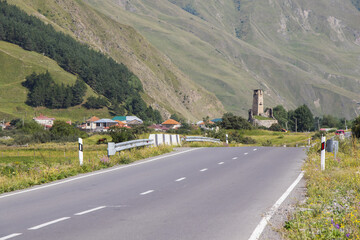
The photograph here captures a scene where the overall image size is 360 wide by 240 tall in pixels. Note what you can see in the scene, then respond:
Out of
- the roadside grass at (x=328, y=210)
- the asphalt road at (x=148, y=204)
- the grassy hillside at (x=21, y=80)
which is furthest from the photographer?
the grassy hillside at (x=21, y=80)

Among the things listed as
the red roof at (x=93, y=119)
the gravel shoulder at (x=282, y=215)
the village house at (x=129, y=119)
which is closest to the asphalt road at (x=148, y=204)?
the gravel shoulder at (x=282, y=215)

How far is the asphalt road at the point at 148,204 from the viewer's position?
8.22 m

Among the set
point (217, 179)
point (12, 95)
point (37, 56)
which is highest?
point (37, 56)

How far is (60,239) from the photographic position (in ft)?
25.0

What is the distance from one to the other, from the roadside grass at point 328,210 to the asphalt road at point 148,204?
78cm

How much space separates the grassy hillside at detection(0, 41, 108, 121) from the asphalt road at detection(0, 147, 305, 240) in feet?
402

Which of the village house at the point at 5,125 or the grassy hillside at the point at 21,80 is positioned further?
the grassy hillside at the point at 21,80

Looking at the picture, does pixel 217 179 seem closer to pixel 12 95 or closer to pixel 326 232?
pixel 326 232

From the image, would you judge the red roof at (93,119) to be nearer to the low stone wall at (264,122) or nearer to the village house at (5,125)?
the village house at (5,125)

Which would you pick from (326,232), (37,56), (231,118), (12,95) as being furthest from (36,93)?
(326,232)

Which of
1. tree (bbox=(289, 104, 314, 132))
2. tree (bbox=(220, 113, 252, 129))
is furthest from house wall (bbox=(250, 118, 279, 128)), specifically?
tree (bbox=(220, 113, 252, 129))

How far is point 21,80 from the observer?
15550cm

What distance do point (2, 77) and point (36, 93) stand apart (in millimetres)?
15253

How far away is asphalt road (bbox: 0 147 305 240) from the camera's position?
8219 mm
